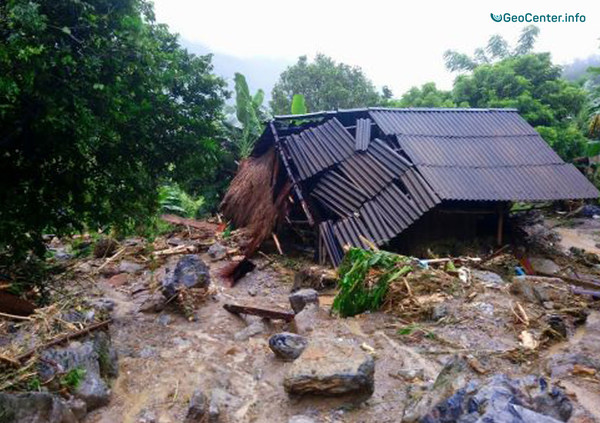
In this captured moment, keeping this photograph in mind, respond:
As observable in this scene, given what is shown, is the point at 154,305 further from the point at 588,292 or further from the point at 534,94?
the point at 534,94

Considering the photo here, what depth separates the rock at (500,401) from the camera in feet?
9.09

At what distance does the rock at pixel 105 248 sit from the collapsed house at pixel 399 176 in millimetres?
3629

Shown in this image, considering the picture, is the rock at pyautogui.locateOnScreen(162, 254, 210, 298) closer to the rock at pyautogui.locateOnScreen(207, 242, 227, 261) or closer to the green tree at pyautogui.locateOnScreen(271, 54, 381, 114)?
the rock at pyautogui.locateOnScreen(207, 242, 227, 261)

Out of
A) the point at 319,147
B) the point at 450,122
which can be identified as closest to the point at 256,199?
the point at 319,147

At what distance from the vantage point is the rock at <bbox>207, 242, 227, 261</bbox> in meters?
11.7

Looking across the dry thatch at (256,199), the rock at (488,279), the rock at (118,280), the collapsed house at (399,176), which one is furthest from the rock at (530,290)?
the rock at (118,280)

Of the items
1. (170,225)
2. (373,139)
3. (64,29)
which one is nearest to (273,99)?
(170,225)

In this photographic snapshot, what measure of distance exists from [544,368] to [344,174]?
7.33 meters

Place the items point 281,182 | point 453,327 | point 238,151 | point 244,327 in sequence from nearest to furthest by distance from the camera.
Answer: point 453,327, point 244,327, point 281,182, point 238,151

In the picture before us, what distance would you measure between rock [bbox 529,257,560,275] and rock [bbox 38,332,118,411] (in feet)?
29.4

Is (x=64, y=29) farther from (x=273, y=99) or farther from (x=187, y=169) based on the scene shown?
(x=273, y=99)

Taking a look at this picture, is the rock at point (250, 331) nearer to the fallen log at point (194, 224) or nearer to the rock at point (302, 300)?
the rock at point (302, 300)

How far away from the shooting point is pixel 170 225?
1517 cm

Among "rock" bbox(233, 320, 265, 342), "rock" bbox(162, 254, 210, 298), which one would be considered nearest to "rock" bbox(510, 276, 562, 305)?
"rock" bbox(233, 320, 265, 342)
